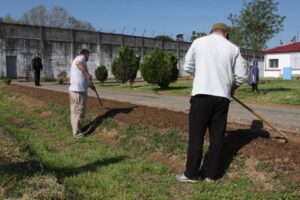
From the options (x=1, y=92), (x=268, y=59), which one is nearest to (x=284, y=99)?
(x=1, y=92)

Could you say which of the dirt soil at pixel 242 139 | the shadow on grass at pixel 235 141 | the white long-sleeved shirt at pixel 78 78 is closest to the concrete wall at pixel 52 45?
the dirt soil at pixel 242 139

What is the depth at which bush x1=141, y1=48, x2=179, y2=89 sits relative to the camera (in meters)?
20.7

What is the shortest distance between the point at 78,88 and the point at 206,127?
393 centimetres

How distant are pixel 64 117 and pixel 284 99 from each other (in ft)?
26.6

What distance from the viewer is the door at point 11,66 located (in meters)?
A: 31.0

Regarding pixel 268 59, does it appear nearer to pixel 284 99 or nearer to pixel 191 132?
pixel 284 99

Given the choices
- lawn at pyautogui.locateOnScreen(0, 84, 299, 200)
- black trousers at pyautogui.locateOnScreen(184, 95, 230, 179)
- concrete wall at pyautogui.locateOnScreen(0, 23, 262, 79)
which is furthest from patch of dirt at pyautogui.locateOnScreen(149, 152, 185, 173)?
concrete wall at pyautogui.locateOnScreen(0, 23, 262, 79)

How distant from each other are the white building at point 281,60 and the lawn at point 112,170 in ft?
125

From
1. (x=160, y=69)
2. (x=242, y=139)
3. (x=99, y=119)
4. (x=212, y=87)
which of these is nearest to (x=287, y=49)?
(x=160, y=69)

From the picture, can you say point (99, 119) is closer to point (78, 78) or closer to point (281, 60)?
point (78, 78)

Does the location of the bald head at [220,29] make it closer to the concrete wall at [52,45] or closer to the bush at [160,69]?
the bush at [160,69]

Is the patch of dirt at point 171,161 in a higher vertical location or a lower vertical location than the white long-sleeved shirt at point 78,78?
lower

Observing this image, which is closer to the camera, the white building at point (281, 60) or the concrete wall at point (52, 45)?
the concrete wall at point (52, 45)

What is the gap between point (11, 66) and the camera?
31.2 m
